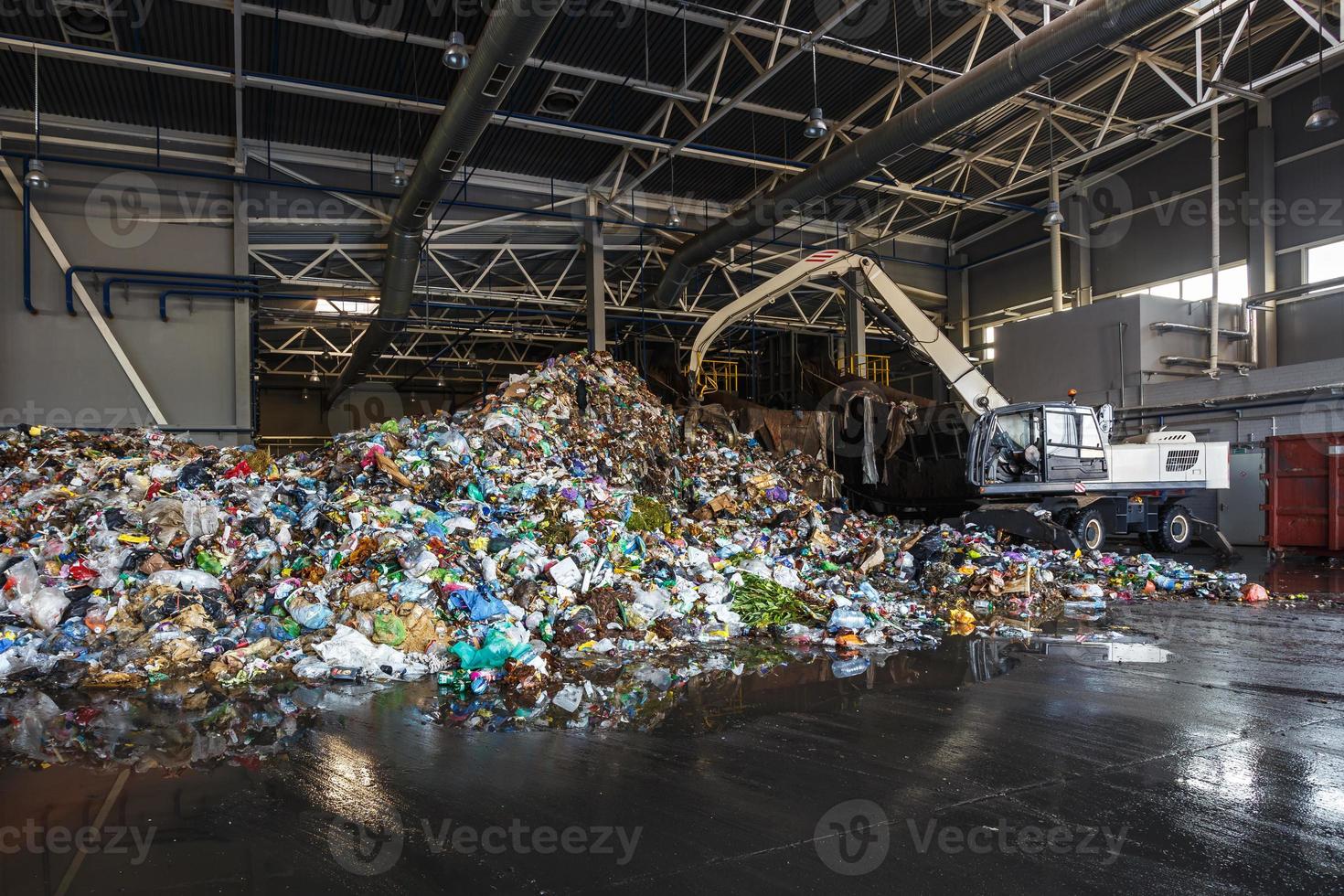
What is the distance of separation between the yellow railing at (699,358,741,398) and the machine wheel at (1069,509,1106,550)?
7.36 metres

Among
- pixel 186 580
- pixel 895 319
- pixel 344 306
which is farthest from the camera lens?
pixel 344 306

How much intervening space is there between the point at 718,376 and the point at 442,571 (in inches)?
570

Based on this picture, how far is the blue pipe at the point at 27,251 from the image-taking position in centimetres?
1135

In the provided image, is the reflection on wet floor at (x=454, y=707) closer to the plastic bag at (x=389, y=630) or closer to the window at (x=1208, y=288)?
the plastic bag at (x=389, y=630)

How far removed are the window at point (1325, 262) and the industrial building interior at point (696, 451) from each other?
0.06 m

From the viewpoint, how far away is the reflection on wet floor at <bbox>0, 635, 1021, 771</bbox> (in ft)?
11.9

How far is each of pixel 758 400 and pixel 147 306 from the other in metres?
12.0

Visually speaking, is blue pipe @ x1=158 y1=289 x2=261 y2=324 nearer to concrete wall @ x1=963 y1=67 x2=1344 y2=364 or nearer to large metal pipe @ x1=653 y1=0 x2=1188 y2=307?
large metal pipe @ x1=653 y1=0 x2=1188 y2=307

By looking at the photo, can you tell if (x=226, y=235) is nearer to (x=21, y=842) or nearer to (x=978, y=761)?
(x=21, y=842)

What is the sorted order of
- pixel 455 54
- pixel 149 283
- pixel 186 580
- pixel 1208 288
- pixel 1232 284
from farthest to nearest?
pixel 1208 288 < pixel 1232 284 < pixel 149 283 < pixel 455 54 < pixel 186 580

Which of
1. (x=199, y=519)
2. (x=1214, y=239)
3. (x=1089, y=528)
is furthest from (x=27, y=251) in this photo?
(x=1214, y=239)

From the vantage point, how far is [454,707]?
4.30 metres

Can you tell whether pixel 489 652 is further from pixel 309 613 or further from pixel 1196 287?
pixel 1196 287

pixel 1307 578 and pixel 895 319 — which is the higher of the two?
pixel 895 319
